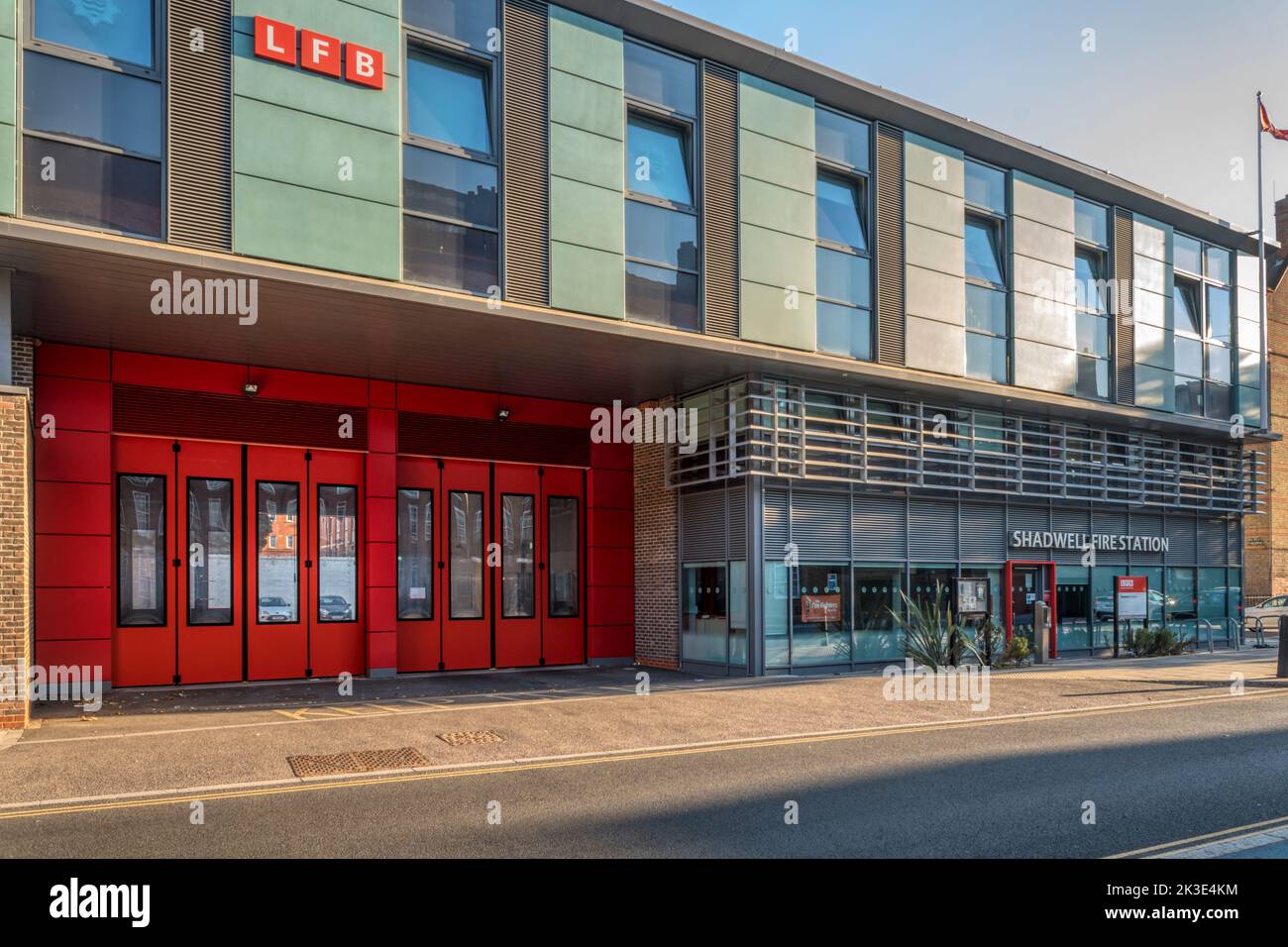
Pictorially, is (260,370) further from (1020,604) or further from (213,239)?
(1020,604)

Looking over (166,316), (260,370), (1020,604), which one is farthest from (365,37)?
(1020,604)

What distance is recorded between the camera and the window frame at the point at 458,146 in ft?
44.4

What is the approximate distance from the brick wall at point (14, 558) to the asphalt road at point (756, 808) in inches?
154

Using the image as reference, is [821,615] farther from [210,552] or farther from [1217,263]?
[1217,263]

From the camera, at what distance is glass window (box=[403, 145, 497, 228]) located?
13.6 metres

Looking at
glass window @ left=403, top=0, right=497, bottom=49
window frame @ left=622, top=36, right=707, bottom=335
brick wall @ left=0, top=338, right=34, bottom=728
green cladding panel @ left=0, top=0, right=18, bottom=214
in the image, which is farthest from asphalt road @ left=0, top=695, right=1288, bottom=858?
glass window @ left=403, top=0, right=497, bottom=49

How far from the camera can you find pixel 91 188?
452 inches

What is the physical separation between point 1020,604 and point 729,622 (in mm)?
7213

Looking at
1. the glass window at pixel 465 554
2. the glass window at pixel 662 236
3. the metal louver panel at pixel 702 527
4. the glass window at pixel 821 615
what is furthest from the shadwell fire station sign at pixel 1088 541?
the glass window at pixel 465 554

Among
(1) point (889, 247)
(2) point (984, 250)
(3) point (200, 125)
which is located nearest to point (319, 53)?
(3) point (200, 125)

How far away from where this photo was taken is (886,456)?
61.7 feet

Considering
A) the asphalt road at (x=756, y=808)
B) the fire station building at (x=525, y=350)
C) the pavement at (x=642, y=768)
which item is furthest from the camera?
the fire station building at (x=525, y=350)

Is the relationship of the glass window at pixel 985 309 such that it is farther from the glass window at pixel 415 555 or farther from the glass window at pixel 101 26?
the glass window at pixel 101 26

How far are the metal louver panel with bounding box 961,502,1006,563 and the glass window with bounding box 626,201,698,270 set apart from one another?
797cm
